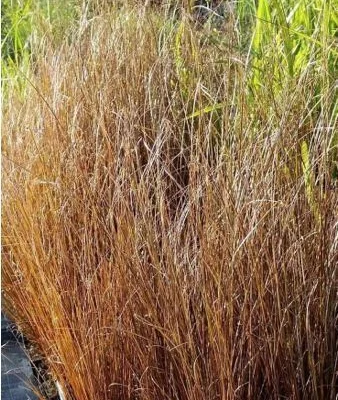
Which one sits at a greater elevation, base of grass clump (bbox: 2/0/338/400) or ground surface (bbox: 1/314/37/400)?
base of grass clump (bbox: 2/0/338/400)

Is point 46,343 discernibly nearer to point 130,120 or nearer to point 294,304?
point 130,120

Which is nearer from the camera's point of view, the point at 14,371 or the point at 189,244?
the point at 189,244

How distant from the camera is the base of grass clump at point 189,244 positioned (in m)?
2.17

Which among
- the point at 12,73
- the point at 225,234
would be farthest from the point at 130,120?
the point at 12,73

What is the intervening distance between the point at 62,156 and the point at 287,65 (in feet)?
2.56

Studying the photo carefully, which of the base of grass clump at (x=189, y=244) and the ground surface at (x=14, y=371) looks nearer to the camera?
the base of grass clump at (x=189, y=244)

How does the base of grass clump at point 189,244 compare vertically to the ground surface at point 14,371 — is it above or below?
above

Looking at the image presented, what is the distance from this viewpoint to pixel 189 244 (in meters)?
2.36

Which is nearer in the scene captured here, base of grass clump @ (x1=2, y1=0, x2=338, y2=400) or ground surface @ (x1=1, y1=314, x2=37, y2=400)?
base of grass clump @ (x1=2, y1=0, x2=338, y2=400)

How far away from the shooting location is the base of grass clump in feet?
7.11

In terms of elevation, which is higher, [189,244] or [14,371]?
[189,244]

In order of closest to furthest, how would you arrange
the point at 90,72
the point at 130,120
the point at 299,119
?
1. the point at 299,119
2. the point at 130,120
3. the point at 90,72

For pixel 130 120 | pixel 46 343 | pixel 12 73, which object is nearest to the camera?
pixel 130 120

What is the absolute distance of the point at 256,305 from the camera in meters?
2.17
